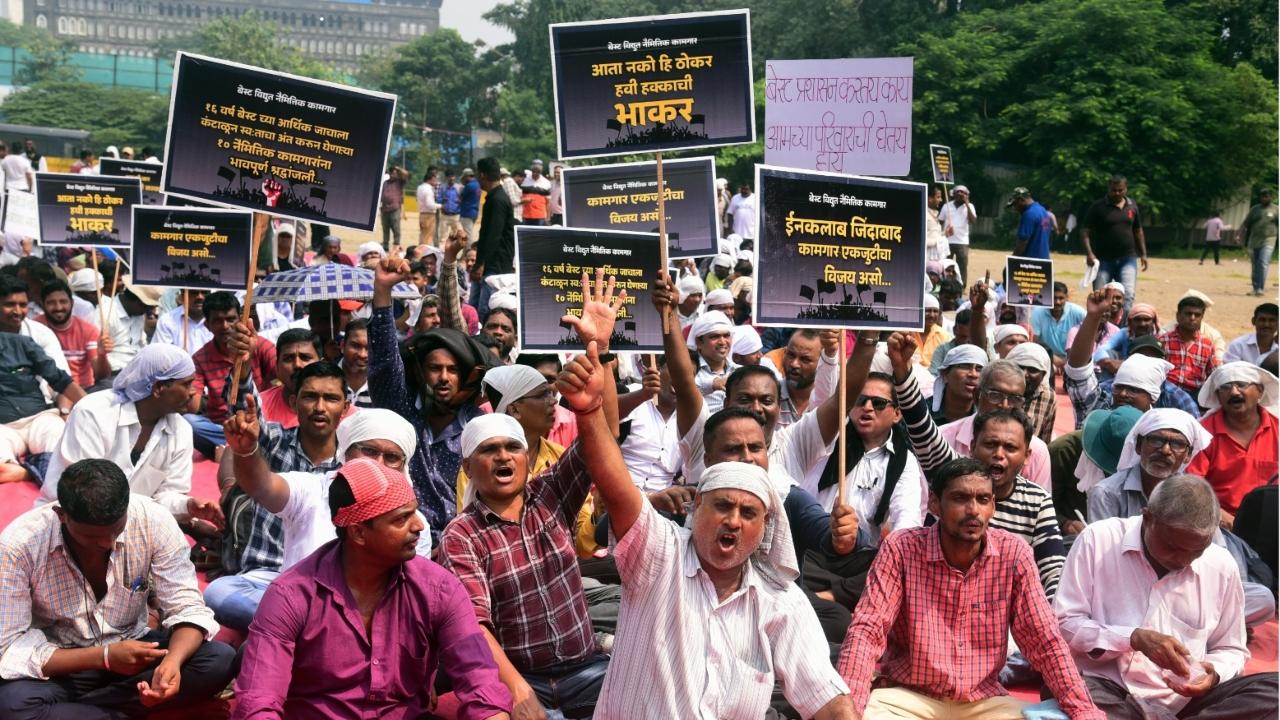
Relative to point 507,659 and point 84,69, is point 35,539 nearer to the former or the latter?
point 507,659

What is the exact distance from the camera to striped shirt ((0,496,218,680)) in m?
4.98

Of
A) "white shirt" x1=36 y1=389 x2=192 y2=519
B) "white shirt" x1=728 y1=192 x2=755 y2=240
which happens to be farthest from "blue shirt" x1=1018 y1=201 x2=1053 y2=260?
"white shirt" x1=36 y1=389 x2=192 y2=519

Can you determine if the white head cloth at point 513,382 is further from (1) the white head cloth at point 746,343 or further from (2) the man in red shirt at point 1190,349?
(2) the man in red shirt at point 1190,349

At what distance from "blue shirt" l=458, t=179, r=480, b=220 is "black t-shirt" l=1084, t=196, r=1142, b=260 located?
10.7 meters

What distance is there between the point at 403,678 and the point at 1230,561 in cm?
323

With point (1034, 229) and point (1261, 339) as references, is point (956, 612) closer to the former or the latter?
point (1261, 339)

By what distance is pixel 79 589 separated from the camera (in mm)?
5090

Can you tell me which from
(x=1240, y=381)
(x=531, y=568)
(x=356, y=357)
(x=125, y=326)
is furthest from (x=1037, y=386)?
(x=125, y=326)

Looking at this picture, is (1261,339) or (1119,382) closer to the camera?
(1119,382)

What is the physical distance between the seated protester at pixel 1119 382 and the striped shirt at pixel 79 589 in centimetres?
525

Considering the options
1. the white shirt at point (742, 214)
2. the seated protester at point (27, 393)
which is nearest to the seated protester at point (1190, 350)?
the seated protester at point (27, 393)

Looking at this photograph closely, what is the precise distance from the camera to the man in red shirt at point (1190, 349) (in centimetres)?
1045

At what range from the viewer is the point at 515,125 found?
67.9m

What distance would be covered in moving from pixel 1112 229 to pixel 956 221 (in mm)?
5318
